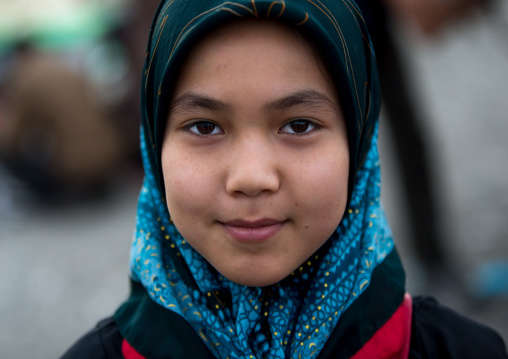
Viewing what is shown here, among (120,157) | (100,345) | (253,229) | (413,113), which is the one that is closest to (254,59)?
(253,229)

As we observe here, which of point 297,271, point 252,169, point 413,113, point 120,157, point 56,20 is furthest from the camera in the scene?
point 56,20

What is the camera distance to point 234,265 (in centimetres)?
120

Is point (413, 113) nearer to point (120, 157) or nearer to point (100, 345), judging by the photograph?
point (100, 345)

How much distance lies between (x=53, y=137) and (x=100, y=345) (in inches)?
175

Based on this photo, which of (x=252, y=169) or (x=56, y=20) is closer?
(x=252, y=169)

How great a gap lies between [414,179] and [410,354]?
192 cm

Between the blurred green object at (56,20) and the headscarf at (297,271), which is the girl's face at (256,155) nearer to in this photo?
the headscarf at (297,271)

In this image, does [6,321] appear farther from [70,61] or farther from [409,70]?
[70,61]

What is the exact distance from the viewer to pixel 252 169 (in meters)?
1.12

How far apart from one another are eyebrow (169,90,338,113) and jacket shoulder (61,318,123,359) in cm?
59

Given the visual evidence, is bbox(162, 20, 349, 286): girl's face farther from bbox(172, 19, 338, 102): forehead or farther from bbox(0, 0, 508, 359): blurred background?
bbox(0, 0, 508, 359): blurred background

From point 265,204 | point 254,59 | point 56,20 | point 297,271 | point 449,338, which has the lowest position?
point 449,338

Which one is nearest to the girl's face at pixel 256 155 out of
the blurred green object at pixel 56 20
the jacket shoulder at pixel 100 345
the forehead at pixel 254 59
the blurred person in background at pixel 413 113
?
the forehead at pixel 254 59

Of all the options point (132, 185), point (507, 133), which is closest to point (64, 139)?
point (132, 185)
